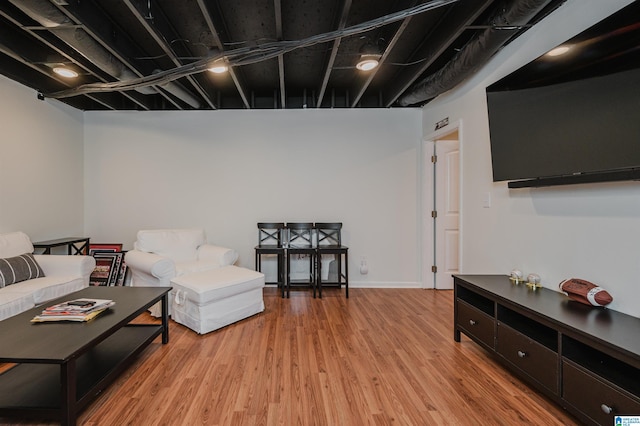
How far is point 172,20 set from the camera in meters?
2.40

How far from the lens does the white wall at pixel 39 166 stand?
3.04 m

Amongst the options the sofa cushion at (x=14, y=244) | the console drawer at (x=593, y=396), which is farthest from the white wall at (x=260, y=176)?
the console drawer at (x=593, y=396)

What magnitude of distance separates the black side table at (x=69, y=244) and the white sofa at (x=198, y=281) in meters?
0.91

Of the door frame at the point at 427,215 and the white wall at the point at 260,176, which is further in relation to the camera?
the white wall at the point at 260,176

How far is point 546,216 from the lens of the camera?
2.07 metres

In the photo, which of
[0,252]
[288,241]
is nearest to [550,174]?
[288,241]

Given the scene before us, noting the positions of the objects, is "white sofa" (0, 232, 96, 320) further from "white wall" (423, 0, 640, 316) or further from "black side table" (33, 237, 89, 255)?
"white wall" (423, 0, 640, 316)

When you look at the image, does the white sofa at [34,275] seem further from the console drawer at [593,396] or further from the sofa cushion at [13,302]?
the console drawer at [593,396]

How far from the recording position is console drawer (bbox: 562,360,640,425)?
3.95 feet

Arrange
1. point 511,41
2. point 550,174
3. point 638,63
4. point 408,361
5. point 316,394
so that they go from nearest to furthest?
point 638,63 < point 316,394 < point 550,174 < point 408,361 < point 511,41

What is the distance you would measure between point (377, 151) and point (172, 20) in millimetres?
2850

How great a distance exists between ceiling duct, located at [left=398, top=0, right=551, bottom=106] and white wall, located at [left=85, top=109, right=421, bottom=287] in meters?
1.03

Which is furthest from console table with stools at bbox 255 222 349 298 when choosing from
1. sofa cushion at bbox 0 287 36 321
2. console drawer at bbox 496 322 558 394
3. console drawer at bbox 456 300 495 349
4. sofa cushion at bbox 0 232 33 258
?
sofa cushion at bbox 0 232 33 258

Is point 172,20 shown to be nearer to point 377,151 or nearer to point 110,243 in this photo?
point 377,151
